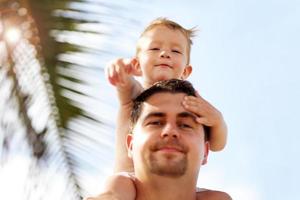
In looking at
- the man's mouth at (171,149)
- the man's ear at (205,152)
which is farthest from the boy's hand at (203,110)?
the man's mouth at (171,149)

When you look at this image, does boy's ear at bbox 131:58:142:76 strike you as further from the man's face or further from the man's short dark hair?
the man's face

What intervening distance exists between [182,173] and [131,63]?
88cm

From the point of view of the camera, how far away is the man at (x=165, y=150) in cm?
234

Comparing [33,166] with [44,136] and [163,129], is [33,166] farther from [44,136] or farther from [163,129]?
[163,129]

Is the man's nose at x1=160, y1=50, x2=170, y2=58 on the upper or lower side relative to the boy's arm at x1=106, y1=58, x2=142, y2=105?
upper

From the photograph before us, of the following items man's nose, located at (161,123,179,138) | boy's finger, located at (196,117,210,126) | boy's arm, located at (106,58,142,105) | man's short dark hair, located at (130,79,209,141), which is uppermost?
boy's arm, located at (106,58,142,105)

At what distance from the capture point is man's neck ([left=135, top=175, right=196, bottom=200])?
243 cm

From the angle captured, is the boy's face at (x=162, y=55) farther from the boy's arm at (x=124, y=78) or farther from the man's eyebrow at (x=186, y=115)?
the man's eyebrow at (x=186, y=115)

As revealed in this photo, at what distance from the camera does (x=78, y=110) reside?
1.86m

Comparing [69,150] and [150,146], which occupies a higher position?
[150,146]

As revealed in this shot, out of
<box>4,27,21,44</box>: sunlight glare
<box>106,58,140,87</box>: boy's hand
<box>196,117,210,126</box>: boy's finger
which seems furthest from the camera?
<box>106,58,140,87</box>: boy's hand

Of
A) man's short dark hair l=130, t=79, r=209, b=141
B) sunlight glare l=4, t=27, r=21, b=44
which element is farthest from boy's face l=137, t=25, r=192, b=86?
sunlight glare l=4, t=27, r=21, b=44

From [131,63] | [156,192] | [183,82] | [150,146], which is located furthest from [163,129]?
[131,63]

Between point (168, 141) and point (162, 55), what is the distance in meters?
1.25
